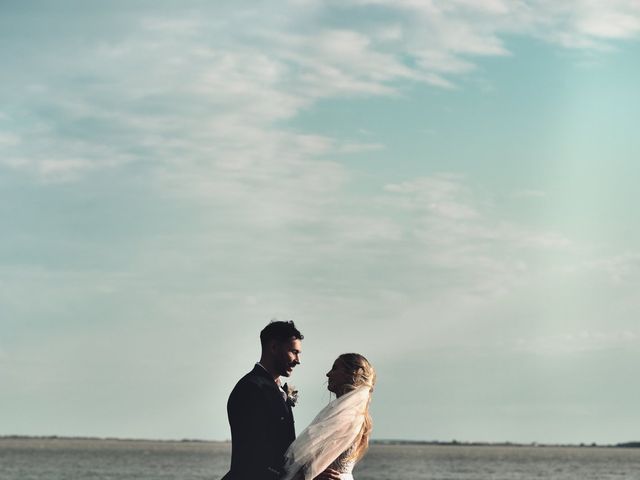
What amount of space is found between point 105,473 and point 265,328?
73872mm

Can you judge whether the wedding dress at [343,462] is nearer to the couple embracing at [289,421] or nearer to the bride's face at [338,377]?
the couple embracing at [289,421]

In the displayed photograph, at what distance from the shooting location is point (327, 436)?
7.39 metres

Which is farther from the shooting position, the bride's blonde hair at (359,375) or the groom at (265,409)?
the groom at (265,409)

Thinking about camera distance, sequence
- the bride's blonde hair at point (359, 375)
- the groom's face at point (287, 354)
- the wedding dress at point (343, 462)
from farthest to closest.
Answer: the groom's face at point (287, 354), the wedding dress at point (343, 462), the bride's blonde hair at point (359, 375)

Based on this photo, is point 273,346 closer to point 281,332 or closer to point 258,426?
point 281,332

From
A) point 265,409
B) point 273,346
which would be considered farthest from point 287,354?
point 265,409

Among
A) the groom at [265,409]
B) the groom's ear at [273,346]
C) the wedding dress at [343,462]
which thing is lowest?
the wedding dress at [343,462]

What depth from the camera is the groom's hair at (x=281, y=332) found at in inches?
308

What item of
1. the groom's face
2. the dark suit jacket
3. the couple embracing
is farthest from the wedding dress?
the groom's face

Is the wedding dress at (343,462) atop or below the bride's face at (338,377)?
below

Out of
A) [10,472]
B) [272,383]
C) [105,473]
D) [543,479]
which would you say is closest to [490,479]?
[543,479]

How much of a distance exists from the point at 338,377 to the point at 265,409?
2.02ft

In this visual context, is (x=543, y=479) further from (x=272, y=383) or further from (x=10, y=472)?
(x=272, y=383)

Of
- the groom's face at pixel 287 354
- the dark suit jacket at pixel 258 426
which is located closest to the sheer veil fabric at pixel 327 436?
the dark suit jacket at pixel 258 426
